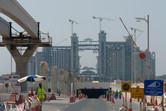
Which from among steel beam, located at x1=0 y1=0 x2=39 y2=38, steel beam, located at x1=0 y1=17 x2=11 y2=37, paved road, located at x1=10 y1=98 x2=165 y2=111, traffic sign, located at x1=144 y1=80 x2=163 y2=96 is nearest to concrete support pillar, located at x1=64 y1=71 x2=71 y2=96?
steel beam, located at x1=0 y1=0 x2=39 y2=38

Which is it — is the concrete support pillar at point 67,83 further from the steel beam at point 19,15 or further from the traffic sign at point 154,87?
the traffic sign at point 154,87

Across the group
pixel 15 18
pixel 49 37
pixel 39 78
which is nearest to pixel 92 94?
pixel 49 37

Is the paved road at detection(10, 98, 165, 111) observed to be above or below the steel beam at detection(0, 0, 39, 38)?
below

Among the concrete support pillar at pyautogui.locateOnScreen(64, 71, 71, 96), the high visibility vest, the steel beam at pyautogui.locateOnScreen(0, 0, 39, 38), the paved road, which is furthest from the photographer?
the concrete support pillar at pyautogui.locateOnScreen(64, 71, 71, 96)

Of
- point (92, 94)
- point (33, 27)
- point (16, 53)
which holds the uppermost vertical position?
point (33, 27)

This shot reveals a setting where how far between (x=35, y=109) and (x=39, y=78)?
30.0 feet

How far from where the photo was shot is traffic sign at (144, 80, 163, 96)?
2012 cm

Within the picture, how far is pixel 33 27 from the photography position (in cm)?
5306

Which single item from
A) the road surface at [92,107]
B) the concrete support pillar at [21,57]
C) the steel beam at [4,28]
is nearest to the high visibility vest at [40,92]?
the road surface at [92,107]

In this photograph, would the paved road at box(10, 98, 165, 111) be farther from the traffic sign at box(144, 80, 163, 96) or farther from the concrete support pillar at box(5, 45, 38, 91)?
the concrete support pillar at box(5, 45, 38, 91)

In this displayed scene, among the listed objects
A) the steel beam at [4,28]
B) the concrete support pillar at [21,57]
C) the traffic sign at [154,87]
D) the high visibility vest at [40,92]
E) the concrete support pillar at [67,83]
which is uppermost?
the steel beam at [4,28]

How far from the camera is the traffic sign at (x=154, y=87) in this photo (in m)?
20.1

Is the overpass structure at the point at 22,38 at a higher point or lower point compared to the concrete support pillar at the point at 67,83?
higher

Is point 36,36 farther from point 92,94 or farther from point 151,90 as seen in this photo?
point 92,94
